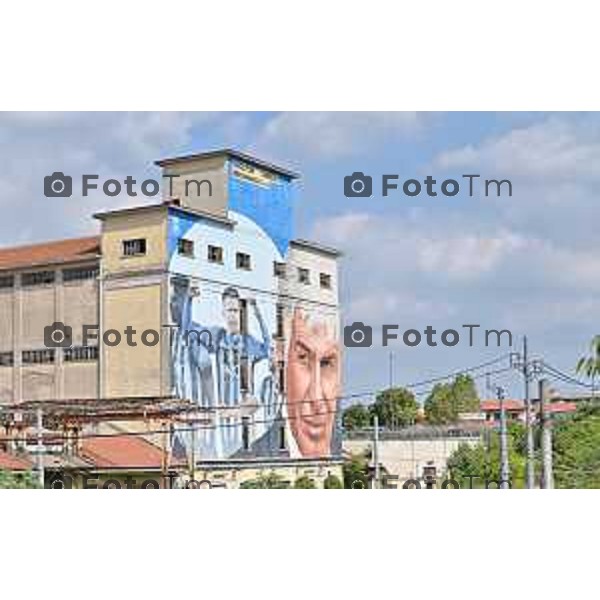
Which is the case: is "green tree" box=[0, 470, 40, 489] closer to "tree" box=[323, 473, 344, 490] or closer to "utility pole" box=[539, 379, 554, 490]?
"tree" box=[323, 473, 344, 490]

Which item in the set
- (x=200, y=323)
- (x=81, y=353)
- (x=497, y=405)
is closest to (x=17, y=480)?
(x=81, y=353)

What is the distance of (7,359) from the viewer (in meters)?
5.48

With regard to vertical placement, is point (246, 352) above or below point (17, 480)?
above

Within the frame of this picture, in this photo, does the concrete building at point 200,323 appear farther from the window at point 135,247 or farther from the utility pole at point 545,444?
the utility pole at point 545,444

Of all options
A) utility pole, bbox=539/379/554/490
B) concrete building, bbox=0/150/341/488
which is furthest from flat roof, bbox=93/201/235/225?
utility pole, bbox=539/379/554/490

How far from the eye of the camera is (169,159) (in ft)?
14.7

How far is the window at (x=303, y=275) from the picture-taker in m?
5.06

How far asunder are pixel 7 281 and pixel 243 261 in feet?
3.81

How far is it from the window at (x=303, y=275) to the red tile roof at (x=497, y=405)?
3.09ft

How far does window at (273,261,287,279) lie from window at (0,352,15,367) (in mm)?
1274

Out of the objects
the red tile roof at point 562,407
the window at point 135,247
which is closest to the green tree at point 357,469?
the red tile roof at point 562,407
